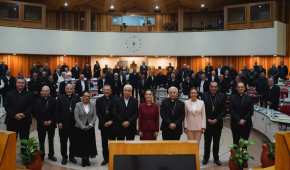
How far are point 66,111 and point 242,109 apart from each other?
147 inches

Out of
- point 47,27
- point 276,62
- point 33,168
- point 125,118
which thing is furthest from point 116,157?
point 47,27

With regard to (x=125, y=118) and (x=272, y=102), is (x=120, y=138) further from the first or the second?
(x=272, y=102)

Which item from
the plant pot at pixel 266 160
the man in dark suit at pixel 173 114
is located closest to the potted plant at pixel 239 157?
the plant pot at pixel 266 160

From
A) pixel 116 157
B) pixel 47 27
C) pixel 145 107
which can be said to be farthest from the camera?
pixel 47 27

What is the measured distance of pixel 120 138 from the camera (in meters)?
8.35

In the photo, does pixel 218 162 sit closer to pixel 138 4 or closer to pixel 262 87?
pixel 262 87

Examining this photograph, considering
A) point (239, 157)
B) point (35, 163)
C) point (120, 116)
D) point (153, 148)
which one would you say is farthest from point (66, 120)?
point (153, 148)

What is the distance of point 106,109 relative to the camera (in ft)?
27.4

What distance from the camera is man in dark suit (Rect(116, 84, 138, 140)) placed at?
8266 millimetres

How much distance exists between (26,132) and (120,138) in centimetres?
206

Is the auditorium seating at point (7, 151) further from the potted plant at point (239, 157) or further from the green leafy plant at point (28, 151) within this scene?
the potted plant at point (239, 157)

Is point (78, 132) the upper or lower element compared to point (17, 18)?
lower

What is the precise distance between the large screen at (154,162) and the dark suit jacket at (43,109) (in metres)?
5.24

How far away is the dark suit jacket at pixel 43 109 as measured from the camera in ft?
28.0
